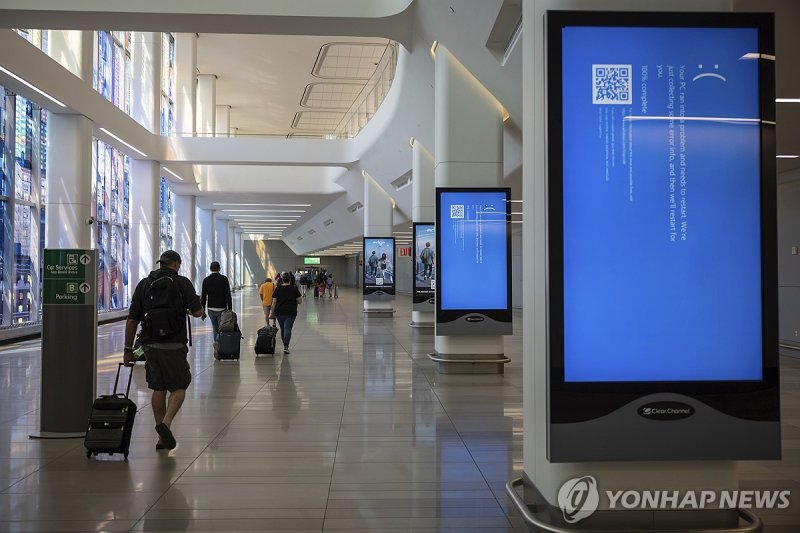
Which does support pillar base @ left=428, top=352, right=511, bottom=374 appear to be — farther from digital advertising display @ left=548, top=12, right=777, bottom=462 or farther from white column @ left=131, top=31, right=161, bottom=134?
white column @ left=131, top=31, right=161, bottom=134

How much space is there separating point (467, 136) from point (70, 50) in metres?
11.6

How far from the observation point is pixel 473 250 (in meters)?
12.0

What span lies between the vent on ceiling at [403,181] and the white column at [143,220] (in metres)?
8.98

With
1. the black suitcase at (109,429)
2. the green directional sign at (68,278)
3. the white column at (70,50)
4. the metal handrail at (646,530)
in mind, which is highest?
the white column at (70,50)

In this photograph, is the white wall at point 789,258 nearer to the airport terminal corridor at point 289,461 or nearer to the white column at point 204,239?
the airport terminal corridor at point 289,461

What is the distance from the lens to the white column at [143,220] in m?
26.6

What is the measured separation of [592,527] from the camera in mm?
Result: 4137

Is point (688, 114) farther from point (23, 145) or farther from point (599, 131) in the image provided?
point (23, 145)

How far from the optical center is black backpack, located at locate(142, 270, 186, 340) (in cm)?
642

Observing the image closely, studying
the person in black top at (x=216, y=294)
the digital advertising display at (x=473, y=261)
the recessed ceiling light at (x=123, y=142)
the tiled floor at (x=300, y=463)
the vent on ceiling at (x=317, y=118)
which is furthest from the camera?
the vent on ceiling at (x=317, y=118)

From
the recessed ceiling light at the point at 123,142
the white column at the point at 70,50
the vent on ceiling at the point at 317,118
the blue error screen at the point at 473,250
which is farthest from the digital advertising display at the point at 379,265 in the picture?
the vent on ceiling at the point at 317,118

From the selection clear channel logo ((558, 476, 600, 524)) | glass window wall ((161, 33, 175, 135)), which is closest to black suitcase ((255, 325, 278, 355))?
clear channel logo ((558, 476, 600, 524))

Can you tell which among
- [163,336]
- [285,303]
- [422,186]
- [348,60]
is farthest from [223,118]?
[163,336]

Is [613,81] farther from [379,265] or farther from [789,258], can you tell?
[379,265]
